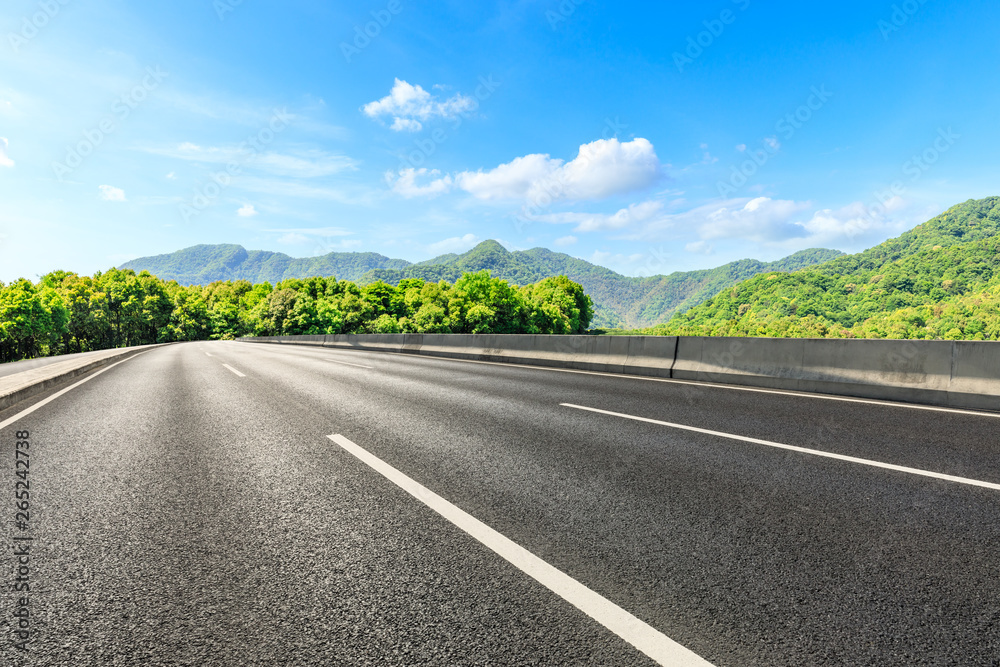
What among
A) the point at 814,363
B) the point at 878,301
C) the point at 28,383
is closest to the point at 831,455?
the point at 814,363

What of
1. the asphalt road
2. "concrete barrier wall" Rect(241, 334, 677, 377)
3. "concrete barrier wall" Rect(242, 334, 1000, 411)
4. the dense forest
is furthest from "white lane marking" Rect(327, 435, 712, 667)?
the dense forest

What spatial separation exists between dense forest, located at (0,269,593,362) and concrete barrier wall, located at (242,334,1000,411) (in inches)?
2285

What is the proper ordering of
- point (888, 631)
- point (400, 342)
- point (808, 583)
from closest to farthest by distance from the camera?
point (888, 631)
point (808, 583)
point (400, 342)

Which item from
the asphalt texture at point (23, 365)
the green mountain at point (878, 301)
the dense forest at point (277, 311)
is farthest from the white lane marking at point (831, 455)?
the green mountain at point (878, 301)

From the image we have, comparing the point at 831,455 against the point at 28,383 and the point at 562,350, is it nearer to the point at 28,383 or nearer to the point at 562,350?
the point at 562,350

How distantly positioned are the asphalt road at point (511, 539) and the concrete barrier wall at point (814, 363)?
156 centimetres

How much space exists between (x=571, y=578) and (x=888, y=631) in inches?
51.2

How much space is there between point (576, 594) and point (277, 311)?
81.5 m

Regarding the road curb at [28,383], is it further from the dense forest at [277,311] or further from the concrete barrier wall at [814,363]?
the dense forest at [277,311]

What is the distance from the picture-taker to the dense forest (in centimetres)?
6450

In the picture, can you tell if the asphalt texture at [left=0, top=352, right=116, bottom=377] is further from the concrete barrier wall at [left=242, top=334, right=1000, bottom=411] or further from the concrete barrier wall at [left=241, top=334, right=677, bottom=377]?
the concrete barrier wall at [left=242, top=334, right=1000, bottom=411]

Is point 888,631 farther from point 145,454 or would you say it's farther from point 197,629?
point 145,454

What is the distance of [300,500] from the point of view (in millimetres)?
3586

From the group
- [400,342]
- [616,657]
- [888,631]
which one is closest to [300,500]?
[616,657]
